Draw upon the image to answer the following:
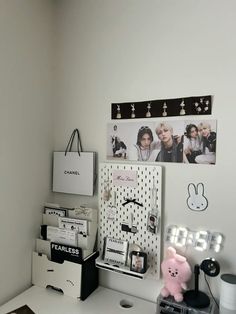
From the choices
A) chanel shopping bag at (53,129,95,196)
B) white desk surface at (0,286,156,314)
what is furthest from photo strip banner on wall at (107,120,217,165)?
white desk surface at (0,286,156,314)

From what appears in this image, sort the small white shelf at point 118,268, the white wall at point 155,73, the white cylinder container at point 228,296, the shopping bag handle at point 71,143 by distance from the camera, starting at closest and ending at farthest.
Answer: the white cylinder container at point 228,296 < the white wall at point 155,73 < the small white shelf at point 118,268 < the shopping bag handle at point 71,143

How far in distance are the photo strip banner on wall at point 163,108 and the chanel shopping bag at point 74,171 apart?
28 cm

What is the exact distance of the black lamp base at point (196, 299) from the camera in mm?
1146

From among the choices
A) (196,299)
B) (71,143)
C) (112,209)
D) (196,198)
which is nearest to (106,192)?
(112,209)

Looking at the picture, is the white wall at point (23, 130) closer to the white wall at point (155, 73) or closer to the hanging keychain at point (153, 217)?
the white wall at point (155, 73)

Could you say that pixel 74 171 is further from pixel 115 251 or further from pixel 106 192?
pixel 115 251

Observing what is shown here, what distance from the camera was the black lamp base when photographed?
115cm

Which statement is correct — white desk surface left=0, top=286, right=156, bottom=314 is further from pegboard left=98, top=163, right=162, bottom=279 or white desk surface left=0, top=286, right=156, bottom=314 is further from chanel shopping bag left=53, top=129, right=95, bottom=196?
chanel shopping bag left=53, top=129, right=95, bottom=196

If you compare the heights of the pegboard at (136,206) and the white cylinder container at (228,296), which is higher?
the pegboard at (136,206)

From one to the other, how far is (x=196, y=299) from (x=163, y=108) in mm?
877

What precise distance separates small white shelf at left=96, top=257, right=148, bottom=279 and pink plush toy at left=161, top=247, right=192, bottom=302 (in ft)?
0.39

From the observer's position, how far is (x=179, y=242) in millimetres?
1287

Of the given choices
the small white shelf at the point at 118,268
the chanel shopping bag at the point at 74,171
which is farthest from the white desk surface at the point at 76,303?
the chanel shopping bag at the point at 74,171

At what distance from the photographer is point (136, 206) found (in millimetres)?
1381
